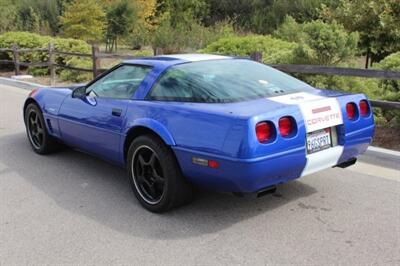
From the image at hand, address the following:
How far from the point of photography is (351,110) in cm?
420

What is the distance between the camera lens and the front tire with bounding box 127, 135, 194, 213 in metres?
3.91

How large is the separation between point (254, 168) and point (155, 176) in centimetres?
107

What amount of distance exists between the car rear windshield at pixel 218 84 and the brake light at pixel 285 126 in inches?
18.7

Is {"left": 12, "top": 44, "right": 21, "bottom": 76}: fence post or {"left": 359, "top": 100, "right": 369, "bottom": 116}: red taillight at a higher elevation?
{"left": 359, "top": 100, "right": 369, "bottom": 116}: red taillight

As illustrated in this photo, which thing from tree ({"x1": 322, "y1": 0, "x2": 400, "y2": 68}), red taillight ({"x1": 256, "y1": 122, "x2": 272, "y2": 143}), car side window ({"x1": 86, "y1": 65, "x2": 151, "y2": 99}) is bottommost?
red taillight ({"x1": 256, "y1": 122, "x2": 272, "y2": 143})

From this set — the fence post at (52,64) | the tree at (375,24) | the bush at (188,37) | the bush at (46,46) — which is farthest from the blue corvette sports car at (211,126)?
the bush at (188,37)

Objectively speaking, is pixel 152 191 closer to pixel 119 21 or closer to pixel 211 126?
pixel 211 126

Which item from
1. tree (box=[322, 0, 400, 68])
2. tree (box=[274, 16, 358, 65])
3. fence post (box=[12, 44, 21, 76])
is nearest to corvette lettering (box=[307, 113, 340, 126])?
tree (box=[274, 16, 358, 65])

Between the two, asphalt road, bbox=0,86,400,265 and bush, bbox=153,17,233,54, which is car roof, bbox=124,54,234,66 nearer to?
asphalt road, bbox=0,86,400,265

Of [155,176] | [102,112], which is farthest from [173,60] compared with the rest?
[155,176]

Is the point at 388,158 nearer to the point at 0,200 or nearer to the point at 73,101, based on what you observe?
the point at 73,101

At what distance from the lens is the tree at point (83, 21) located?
34.8 metres

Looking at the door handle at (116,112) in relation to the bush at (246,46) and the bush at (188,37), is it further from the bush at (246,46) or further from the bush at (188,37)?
the bush at (188,37)

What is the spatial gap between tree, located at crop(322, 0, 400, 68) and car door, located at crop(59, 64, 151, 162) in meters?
9.24
